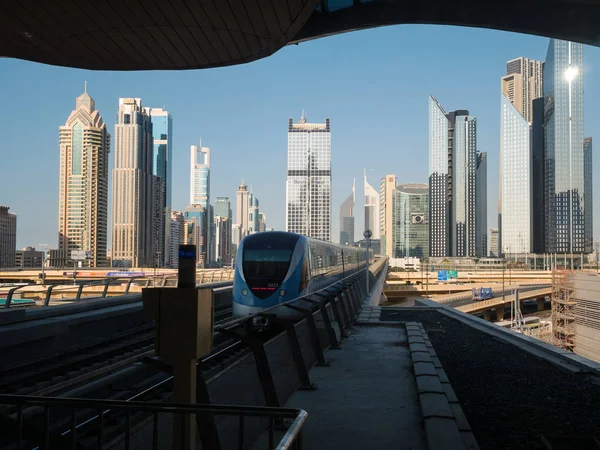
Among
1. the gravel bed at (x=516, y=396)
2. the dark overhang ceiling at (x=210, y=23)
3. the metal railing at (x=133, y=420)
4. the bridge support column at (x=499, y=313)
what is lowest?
the bridge support column at (x=499, y=313)

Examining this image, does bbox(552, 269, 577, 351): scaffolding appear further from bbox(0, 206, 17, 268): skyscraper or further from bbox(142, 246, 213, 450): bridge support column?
bbox(0, 206, 17, 268): skyscraper

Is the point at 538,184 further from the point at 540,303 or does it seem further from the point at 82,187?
the point at 82,187

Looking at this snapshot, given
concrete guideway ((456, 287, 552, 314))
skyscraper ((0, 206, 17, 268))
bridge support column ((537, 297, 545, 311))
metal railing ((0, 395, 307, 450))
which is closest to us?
metal railing ((0, 395, 307, 450))

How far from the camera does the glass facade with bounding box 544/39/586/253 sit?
178 meters

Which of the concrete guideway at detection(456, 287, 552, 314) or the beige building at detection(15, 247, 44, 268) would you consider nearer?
the concrete guideway at detection(456, 287, 552, 314)

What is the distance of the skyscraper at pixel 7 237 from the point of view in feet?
443

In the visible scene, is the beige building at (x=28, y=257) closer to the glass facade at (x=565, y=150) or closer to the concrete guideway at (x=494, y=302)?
the concrete guideway at (x=494, y=302)

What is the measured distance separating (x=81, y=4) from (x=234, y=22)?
12.8 ft

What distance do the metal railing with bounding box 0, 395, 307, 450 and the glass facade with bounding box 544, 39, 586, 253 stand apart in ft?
621

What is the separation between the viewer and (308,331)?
10391 mm

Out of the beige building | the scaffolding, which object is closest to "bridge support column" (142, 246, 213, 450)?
the scaffolding

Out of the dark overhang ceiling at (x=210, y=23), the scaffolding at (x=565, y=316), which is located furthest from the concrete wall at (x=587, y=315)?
the dark overhang ceiling at (x=210, y=23)

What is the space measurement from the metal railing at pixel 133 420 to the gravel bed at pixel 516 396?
152 inches

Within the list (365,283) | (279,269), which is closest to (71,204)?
(365,283)
